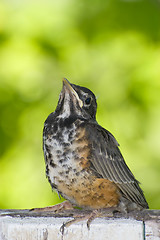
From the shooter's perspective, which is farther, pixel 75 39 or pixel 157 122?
pixel 75 39

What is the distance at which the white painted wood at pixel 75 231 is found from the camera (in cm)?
271

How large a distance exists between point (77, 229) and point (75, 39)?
256cm

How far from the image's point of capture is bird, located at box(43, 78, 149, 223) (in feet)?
12.0

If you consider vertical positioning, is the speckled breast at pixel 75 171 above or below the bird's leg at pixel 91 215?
above

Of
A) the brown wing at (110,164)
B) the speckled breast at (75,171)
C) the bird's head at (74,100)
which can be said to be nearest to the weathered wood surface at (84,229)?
the speckled breast at (75,171)

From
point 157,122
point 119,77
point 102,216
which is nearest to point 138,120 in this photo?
point 157,122

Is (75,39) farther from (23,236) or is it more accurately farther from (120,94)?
(23,236)

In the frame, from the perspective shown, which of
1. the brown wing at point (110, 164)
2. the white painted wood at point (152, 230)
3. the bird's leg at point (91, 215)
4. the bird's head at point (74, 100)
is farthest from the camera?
the bird's head at point (74, 100)

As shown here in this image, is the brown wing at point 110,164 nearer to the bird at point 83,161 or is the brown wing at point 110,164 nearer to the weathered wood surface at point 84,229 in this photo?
the bird at point 83,161

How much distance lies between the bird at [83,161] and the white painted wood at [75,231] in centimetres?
77

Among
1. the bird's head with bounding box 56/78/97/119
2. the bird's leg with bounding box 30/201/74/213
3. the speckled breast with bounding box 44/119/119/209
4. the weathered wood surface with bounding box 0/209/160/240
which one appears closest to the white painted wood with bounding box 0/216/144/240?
the weathered wood surface with bounding box 0/209/160/240

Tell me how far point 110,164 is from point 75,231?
4.03 feet

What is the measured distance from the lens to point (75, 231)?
2.80 meters

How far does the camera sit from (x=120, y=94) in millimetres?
4723
